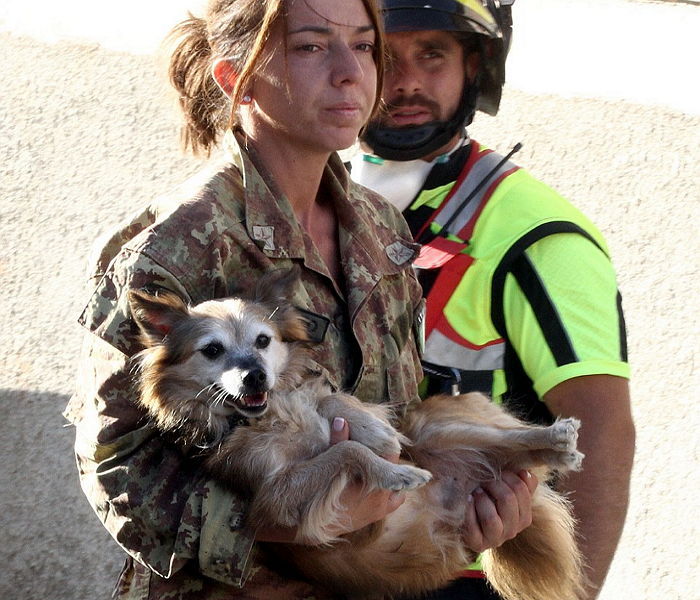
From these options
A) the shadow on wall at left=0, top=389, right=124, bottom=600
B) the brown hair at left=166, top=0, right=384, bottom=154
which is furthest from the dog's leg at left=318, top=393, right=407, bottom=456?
the shadow on wall at left=0, top=389, right=124, bottom=600

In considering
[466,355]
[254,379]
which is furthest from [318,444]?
[466,355]

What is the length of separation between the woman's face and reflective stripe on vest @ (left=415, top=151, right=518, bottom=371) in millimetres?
716

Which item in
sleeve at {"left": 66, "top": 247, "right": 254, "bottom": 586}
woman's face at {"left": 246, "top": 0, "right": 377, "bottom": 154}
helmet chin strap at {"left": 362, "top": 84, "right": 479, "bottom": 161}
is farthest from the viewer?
helmet chin strap at {"left": 362, "top": 84, "right": 479, "bottom": 161}

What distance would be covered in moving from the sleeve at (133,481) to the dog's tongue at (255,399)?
0.24 m

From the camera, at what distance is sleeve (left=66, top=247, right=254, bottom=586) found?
7.48 ft

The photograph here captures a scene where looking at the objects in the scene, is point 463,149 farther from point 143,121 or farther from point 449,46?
point 143,121

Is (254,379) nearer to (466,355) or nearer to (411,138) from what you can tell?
(466,355)

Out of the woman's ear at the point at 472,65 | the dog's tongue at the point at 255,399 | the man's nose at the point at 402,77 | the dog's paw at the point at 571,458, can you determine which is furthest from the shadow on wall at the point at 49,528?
the dog's paw at the point at 571,458

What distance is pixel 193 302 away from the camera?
2510 millimetres

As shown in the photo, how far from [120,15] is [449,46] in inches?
110

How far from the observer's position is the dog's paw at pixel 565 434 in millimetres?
2646

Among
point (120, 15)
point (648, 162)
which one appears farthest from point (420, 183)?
point (120, 15)

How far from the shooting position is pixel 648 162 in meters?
4.96

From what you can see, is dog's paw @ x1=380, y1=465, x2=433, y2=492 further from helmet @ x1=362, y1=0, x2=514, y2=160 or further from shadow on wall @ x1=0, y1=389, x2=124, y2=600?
shadow on wall @ x1=0, y1=389, x2=124, y2=600
